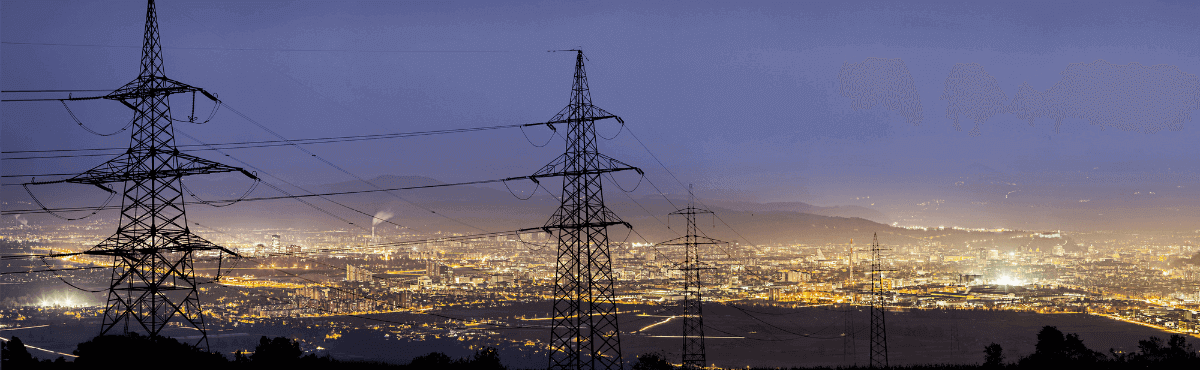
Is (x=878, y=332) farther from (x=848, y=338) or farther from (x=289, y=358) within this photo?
(x=289, y=358)

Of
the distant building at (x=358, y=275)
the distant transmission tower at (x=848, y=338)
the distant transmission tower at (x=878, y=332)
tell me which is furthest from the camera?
the distant building at (x=358, y=275)

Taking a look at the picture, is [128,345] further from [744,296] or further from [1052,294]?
[1052,294]

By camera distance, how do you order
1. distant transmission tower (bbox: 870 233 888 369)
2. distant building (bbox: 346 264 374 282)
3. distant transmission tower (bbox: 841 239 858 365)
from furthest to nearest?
distant building (bbox: 346 264 374 282) < distant transmission tower (bbox: 841 239 858 365) < distant transmission tower (bbox: 870 233 888 369)

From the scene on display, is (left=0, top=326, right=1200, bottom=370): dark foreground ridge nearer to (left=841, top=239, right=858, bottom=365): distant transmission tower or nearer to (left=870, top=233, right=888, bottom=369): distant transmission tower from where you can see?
(left=870, top=233, right=888, bottom=369): distant transmission tower

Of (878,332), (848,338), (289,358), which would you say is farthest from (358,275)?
Answer: (289,358)

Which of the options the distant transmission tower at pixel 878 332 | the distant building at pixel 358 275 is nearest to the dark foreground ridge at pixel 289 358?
the distant transmission tower at pixel 878 332

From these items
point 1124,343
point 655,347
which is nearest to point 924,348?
point 1124,343

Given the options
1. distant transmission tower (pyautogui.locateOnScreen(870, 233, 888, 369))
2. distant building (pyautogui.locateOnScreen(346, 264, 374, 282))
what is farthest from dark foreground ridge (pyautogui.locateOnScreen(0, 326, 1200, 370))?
distant building (pyautogui.locateOnScreen(346, 264, 374, 282))

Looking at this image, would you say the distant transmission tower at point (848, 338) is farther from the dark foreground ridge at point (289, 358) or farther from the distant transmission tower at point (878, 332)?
the dark foreground ridge at point (289, 358)
